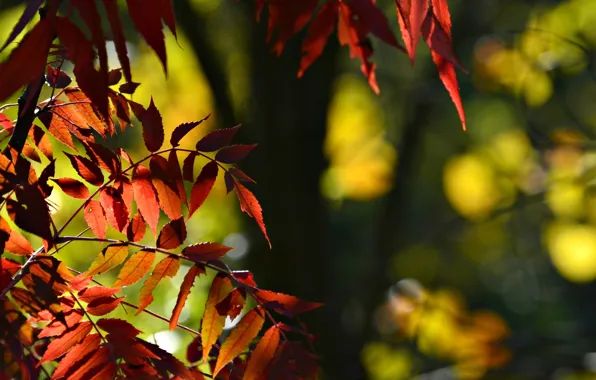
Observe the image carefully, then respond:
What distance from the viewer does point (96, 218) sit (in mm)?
959

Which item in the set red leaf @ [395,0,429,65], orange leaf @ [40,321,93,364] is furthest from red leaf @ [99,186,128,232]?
red leaf @ [395,0,429,65]

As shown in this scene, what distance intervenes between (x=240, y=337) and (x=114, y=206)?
21cm

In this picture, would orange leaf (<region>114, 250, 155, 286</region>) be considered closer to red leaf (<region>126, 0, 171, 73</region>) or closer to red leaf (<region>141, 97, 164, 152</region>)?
red leaf (<region>141, 97, 164, 152</region>)

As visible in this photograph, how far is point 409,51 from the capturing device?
2.80 ft

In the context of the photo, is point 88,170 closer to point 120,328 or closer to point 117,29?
point 120,328

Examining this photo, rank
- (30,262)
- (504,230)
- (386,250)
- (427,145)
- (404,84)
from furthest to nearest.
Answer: (504,230) < (427,145) < (404,84) < (386,250) < (30,262)

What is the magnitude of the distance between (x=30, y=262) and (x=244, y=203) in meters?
0.23

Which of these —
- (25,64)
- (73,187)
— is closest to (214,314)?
(73,187)

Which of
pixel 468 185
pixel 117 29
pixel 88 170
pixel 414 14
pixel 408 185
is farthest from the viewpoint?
pixel 468 185

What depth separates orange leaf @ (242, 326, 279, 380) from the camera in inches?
34.0

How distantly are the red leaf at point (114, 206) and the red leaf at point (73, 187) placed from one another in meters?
0.03

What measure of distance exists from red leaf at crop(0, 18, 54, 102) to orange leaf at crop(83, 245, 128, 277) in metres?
0.26

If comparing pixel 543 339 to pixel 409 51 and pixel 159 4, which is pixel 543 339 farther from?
pixel 159 4

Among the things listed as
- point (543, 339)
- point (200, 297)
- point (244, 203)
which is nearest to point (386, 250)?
point (543, 339)
